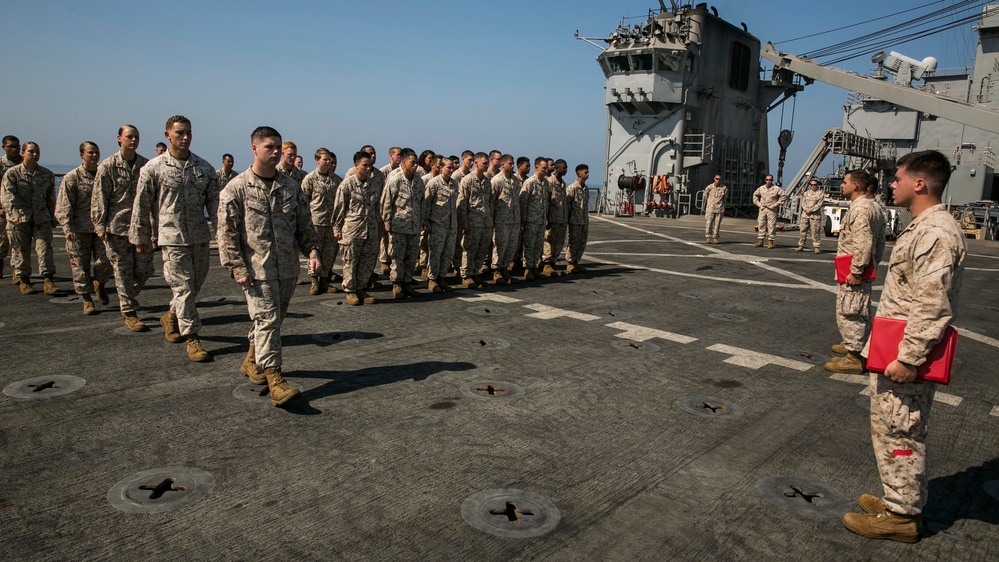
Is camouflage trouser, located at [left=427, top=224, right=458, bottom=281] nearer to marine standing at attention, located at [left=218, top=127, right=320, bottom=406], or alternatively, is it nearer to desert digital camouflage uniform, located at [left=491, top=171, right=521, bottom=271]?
desert digital camouflage uniform, located at [left=491, top=171, right=521, bottom=271]

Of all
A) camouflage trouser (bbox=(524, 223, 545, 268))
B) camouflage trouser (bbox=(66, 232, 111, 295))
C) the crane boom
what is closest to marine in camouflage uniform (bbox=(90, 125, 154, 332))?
camouflage trouser (bbox=(66, 232, 111, 295))

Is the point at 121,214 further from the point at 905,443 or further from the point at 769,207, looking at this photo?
the point at 769,207

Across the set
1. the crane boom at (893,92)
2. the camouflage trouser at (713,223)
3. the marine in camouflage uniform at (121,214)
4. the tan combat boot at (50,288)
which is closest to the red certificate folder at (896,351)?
the marine in camouflage uniform at (121,214)

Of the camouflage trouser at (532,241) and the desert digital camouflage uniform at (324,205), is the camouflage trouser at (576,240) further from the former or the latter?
the desert digital camouflage uniform at (324,205)

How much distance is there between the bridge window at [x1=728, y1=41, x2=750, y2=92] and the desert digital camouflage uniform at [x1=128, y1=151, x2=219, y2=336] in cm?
3031

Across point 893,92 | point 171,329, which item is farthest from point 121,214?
point 893,92

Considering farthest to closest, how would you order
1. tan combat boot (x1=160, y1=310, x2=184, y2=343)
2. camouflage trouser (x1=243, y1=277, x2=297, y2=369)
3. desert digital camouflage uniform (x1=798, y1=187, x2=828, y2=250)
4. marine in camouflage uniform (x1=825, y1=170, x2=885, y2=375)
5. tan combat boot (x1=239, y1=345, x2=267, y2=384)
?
desert digital camouflage uniform (x1=798, y1=187, x2=828, y2=250), tan combat boot (x1=160, y1=310, x2=184, y2=343), marine in camouflage uniform (x1=825, y1=170, x2=885, y2=375), tan combat boot (x1=239, y1=345, x2=267, y2=384), camouflage trouser (x1=243, y1=277, x2=297, y2=369)

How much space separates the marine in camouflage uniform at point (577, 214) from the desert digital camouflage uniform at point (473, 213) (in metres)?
2.19

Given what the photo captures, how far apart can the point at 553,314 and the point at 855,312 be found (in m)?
3.43

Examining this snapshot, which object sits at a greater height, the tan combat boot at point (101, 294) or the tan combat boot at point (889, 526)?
the tan combat boot at point (101, 294)

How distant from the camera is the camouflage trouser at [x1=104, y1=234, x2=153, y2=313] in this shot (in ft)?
22.5

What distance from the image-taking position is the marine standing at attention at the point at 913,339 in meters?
2.98

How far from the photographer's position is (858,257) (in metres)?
6.07

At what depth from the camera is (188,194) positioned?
595cm
